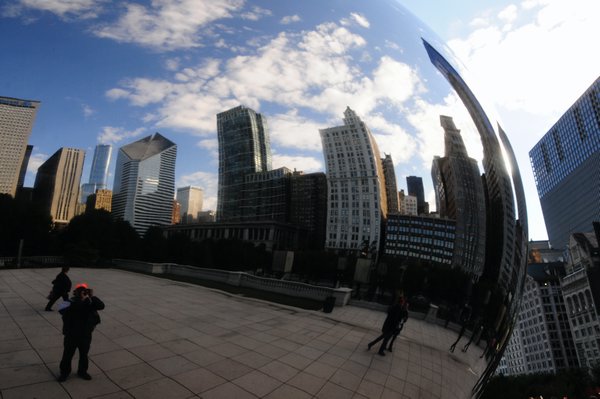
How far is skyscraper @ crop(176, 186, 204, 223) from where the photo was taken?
3154 millimetres

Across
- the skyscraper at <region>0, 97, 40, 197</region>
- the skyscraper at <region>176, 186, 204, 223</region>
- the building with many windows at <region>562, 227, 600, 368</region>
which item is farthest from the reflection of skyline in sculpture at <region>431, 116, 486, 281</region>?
the building with many windows at <region>562, 227, 600, 368</region>

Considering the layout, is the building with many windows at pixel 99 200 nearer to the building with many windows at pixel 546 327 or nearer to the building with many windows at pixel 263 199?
the building with many windows at pixel 263 199

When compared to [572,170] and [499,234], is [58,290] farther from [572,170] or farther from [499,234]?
[572,170]

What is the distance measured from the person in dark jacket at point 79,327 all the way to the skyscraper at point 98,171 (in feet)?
4.82

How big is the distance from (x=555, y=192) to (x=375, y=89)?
21805 centimetres

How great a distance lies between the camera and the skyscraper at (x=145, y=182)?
2.89 metres

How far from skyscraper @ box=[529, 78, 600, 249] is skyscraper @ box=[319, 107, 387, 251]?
567 feet

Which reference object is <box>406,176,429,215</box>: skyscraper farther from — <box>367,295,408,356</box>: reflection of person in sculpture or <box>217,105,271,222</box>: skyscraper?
<box>217,105,271,222</box>: skyscraper

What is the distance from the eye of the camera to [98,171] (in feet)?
9.20

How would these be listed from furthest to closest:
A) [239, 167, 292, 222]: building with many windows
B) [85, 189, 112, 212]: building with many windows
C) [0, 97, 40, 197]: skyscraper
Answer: [239, 167, 292, 222]: building with many windows < [85, 189, 112, 212]: building with many windows < [0, 97, 40, 197]: skyscraper

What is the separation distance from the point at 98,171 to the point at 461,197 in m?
3.43

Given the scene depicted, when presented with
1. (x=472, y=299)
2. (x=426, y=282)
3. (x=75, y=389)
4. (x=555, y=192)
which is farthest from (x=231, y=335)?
(x=555, y=192)

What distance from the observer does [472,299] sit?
232cm

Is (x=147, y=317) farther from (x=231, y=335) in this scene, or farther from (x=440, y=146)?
(x=440, y=146)
